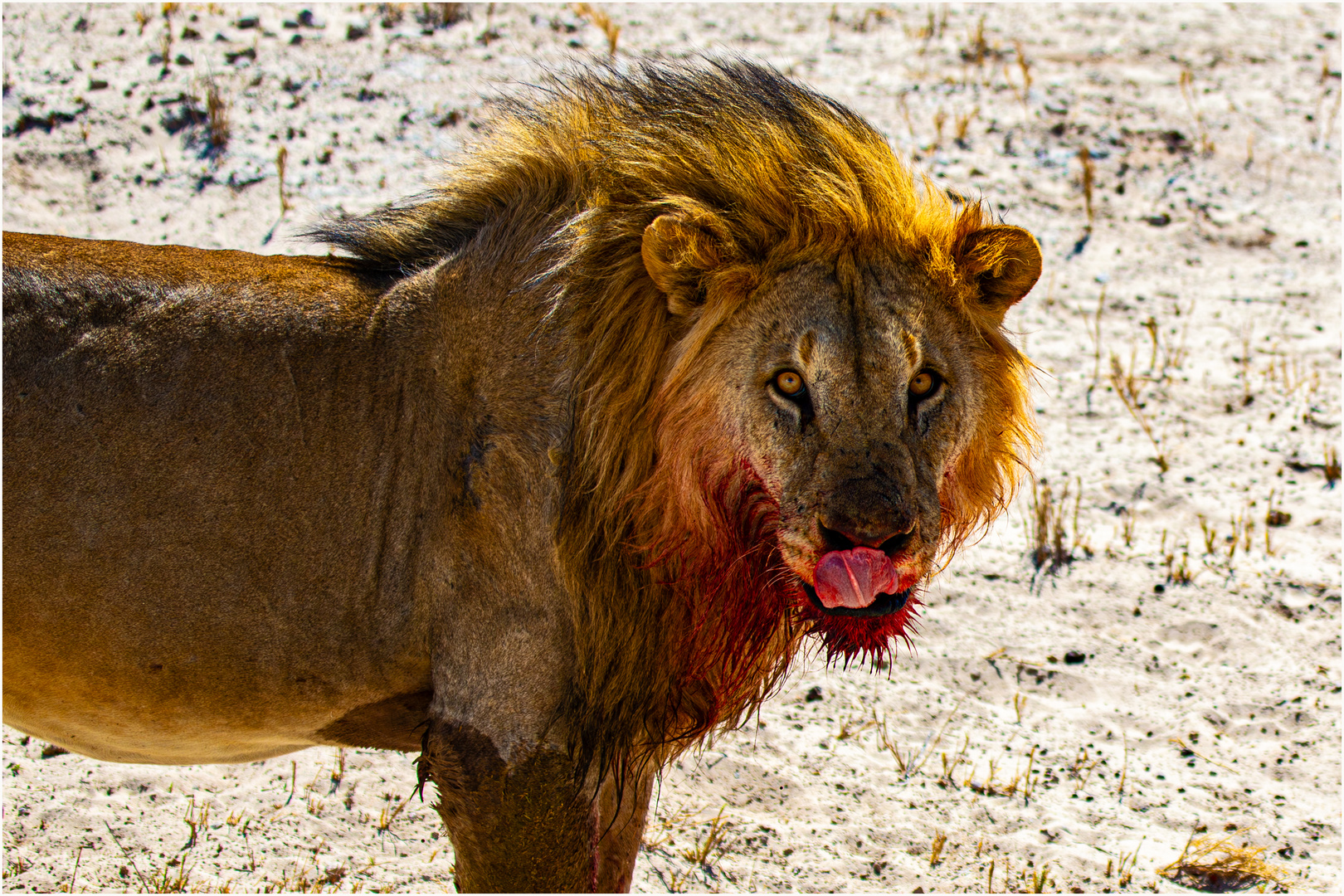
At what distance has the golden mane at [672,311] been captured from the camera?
9.94 ft

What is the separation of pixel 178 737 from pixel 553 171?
168cm

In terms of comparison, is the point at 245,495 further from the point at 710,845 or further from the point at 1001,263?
the point at 710,845

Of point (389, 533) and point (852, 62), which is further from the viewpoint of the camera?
point (852, 62)

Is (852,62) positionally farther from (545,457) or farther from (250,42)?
(545,457)

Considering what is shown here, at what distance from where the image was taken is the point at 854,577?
2.78 m

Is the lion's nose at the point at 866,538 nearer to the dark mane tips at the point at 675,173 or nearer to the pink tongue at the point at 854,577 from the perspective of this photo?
the pink tongue at the point at 854,577

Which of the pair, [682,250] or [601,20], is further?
[601,20]

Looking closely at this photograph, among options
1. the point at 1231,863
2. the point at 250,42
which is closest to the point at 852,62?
the point at 250,42

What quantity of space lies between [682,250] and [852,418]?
0.53 metres

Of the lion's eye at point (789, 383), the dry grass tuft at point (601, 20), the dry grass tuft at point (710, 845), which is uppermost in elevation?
the dry grass tuft at point (601, 20)

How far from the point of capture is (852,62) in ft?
31.1

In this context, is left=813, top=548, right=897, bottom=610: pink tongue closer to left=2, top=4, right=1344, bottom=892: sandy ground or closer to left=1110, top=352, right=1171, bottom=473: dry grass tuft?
left=2, top=4, right=1344, bottom=892: sandy ground

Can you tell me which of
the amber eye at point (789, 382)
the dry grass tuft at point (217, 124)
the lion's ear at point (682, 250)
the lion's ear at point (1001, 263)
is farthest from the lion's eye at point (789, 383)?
the dry grass tuft at point (217, 124)

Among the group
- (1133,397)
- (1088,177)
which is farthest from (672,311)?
(1088,177)
